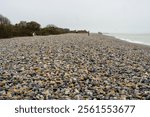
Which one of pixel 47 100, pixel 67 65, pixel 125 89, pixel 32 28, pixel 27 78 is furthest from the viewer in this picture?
pixel 32 28

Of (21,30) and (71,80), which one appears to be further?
(21,30)

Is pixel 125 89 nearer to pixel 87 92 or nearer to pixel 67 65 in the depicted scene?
pixel 87 92

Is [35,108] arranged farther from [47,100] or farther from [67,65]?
[67,65]

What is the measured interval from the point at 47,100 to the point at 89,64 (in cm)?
590

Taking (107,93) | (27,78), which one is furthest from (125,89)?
(27,78)

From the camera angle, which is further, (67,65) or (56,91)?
(67,65)

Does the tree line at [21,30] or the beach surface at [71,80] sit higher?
the tree line at [21,30]

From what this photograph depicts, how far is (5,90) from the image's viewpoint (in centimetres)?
925

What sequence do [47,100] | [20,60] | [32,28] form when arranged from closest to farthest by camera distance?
[47,100], [20,60], [32,28]


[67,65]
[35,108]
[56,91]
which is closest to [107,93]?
[56,91]

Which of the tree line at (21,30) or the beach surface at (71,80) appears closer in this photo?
the beach surface at (71,80)

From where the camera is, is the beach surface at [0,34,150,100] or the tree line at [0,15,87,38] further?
the tree line at [0,15,87,38]

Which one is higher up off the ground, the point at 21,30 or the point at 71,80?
the point at 21,30

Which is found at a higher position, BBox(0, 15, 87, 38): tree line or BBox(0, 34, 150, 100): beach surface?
BBox(0, 15, 87, 38): tree line
